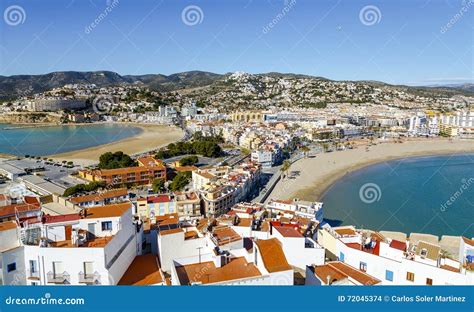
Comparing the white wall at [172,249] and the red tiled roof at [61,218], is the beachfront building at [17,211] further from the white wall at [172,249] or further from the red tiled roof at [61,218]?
the white wall at [172,249]

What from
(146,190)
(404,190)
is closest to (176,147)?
(146,190)

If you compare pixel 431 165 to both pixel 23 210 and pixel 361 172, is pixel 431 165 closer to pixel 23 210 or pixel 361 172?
pixel 361 172

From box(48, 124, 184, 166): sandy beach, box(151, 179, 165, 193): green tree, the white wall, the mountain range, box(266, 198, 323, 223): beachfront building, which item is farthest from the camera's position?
the mountain range

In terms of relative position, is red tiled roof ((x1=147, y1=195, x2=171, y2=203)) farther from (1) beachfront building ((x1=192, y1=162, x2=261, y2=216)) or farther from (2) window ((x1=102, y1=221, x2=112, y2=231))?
(2) window ((x1=102, y1=221, x2=112, y2=231))

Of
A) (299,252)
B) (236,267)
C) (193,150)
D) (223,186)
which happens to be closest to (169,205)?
(223,186)

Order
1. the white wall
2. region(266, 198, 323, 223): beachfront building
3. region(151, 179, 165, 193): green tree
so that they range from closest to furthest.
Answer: the white wall
region(266, 198, 323, 223): beachfront building
region(151, 179, 165, 193): green tree

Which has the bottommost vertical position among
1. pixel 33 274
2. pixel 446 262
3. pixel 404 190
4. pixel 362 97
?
pixel 404 190

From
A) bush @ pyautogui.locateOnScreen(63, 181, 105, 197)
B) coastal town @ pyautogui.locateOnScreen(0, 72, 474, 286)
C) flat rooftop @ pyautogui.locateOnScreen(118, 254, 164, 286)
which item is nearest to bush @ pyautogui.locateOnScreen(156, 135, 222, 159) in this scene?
coastal town @ pyautogui.locateOnScreen(0, 72, 474, 286)
